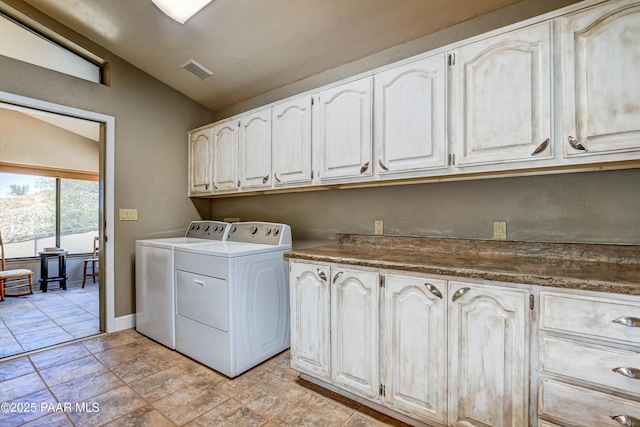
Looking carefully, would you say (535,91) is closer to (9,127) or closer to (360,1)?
(360,1)

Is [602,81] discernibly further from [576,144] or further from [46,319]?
[46,319]

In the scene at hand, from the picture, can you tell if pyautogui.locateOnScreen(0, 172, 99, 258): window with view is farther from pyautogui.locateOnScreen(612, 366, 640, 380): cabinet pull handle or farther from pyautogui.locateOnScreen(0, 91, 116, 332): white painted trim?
Result: pyautogui.locateOnScreen(612, 366, 640, 380): cabinet pull handle

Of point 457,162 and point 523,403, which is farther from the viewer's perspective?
point 457,162

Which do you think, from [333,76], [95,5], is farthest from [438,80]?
[95,5]

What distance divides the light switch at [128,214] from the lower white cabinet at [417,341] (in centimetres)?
204

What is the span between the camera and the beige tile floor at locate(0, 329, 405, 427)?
1.63 metres

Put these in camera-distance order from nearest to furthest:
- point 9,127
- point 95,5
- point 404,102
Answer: point 404,102
point 95,5
point 9,127

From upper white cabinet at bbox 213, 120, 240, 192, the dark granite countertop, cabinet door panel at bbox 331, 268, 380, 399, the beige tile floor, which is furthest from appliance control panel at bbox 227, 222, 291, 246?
the beige tile floor

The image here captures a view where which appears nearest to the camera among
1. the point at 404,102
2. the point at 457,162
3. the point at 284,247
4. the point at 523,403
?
the point at 523,403

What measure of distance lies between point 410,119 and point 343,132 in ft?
1.60

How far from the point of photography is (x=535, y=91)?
Answer: 4.80 feet

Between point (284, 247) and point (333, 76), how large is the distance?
5.09 ft

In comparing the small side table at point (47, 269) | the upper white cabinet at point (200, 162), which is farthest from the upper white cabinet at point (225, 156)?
the small side table at point (47, 269)

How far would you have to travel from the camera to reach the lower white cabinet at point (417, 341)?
50.1 inches
